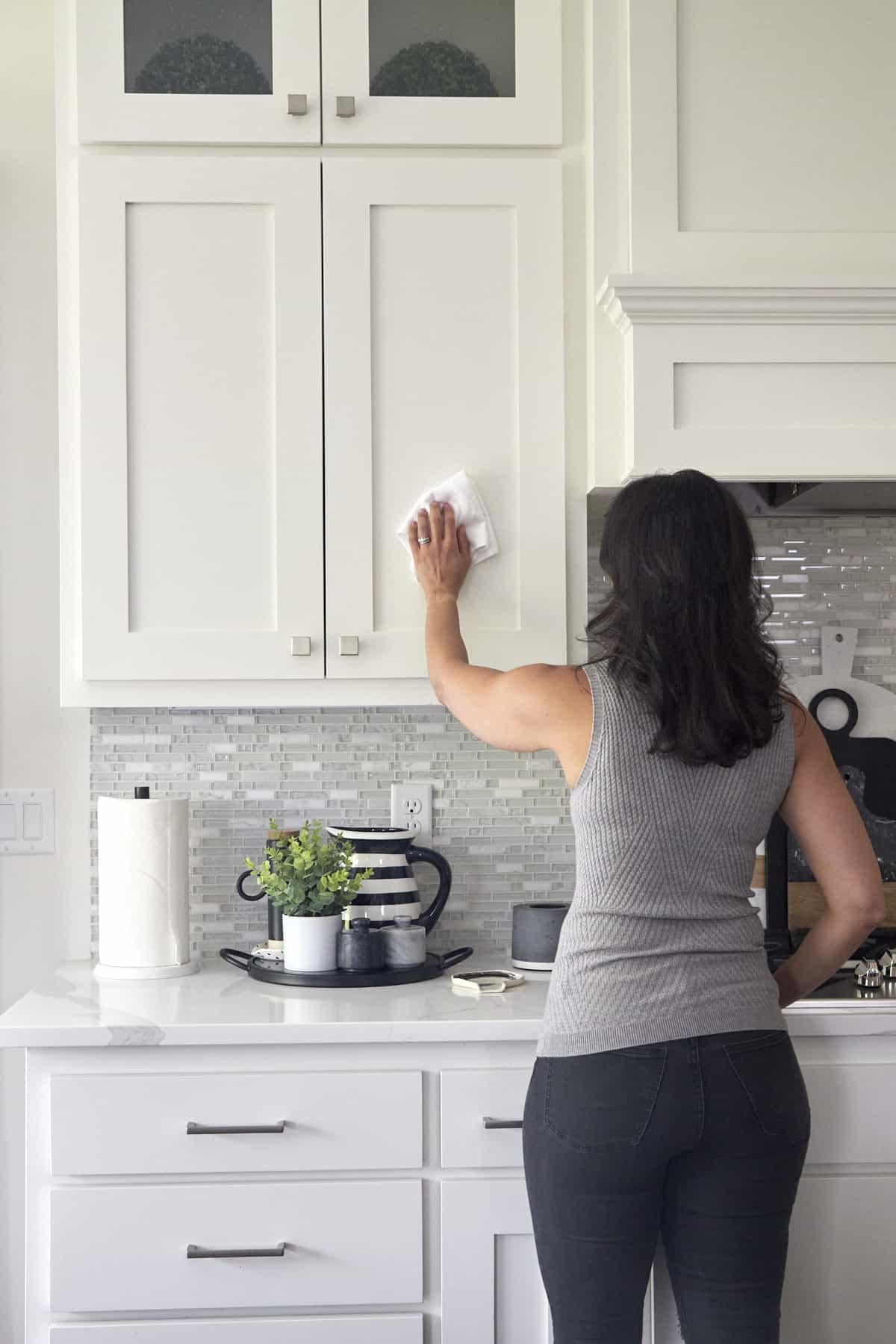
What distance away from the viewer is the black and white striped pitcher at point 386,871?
6.79 ft

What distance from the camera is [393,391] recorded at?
1.96 meters

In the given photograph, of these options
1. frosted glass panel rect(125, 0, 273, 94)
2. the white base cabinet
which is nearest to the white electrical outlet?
the white base cabinet

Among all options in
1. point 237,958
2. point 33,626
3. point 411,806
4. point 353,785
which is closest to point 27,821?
point 33,626

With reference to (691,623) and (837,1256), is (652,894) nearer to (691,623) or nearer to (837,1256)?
(691,623)

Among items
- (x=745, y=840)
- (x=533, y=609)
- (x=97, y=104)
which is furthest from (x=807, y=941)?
(x=97, y=104)

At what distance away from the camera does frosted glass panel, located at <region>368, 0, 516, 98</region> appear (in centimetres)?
198

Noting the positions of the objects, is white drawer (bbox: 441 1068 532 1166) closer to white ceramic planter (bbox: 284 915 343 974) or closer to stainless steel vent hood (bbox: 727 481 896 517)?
white ceramic planter (bbox: 284 915 343 974)

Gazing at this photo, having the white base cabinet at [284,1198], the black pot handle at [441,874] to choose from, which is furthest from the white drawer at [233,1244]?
the black pot handle at [441,874]

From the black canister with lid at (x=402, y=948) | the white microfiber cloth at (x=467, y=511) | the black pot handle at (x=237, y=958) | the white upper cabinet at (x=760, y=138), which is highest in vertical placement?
the white upper cabinet at (x=760, y=138)

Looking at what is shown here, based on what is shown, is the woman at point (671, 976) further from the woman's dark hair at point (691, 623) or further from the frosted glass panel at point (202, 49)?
the frosted glass panel at point (202, 49)

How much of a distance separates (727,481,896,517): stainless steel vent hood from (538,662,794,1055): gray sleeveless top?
79 cm

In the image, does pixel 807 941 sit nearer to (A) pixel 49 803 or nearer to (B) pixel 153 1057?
(B) pixel 153 1057

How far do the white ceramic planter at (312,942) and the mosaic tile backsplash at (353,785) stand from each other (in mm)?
315

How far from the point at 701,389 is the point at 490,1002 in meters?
0.96
